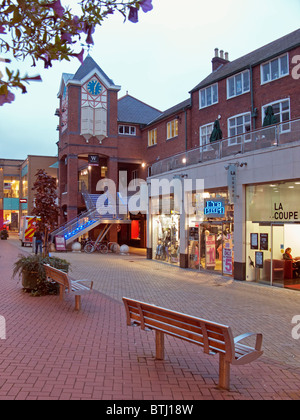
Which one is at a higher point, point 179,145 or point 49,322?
point 179,145

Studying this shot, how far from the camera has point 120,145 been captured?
3475 cm

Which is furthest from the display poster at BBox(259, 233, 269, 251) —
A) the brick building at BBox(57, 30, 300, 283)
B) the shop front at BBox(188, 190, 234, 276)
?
the shop front at BBox(188, 190, 234, 276)

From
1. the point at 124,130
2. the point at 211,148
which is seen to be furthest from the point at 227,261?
the point at 124,130

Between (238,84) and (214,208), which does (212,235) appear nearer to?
(214,208)

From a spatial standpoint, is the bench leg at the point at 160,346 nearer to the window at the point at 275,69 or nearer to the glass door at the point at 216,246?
the glass door at the point at 216,246

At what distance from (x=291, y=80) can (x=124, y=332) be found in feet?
53.6

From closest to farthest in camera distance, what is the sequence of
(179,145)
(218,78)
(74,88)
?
(218,78) < (179,145) < (74,88)

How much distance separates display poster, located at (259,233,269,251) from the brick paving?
2366 mm

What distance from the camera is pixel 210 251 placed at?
1688 cm

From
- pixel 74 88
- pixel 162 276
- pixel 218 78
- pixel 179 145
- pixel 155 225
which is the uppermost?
pixel 74 88

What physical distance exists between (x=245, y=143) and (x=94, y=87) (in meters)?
22.1

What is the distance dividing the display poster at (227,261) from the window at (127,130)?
21742 mm
